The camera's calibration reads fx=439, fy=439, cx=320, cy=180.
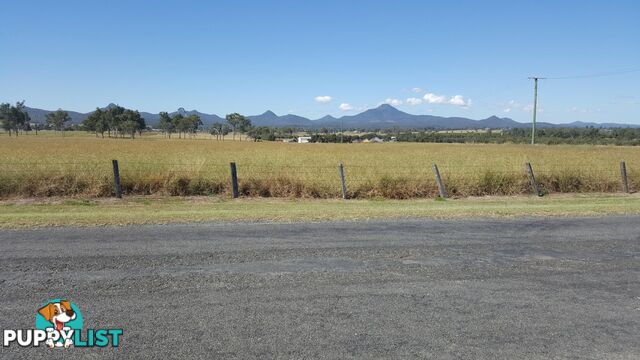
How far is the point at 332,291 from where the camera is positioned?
516cm

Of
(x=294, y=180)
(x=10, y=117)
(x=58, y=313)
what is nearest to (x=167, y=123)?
(x=10, y=117)

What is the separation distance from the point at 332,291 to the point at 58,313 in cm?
287

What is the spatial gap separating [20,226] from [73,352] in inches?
242

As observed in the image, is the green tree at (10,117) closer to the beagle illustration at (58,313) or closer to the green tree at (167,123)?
the green tree at (167,123)

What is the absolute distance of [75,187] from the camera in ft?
48.7

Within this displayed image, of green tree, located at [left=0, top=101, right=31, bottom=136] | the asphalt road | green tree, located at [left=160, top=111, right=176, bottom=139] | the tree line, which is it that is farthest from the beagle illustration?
green tree, located at [left=160, top=111, right=176, bottom=139]

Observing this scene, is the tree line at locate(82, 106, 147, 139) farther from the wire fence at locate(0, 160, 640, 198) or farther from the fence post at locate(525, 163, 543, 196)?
the fence post at locate(525, 163, 543, 196)

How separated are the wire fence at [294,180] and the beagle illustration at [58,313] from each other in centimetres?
1069

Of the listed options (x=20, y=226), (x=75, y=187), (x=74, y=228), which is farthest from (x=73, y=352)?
(x=75, y=187)

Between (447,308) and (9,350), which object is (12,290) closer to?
(9,350)

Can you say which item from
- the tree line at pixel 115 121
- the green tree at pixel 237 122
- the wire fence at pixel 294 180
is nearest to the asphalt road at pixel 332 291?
the wire fence at pixel 294 180

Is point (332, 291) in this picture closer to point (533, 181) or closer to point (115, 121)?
point (533, 181)

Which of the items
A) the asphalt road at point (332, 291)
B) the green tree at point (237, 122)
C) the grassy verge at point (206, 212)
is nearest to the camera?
the asphalt road at point (332, 291)

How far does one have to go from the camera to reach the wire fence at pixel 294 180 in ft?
48.9
